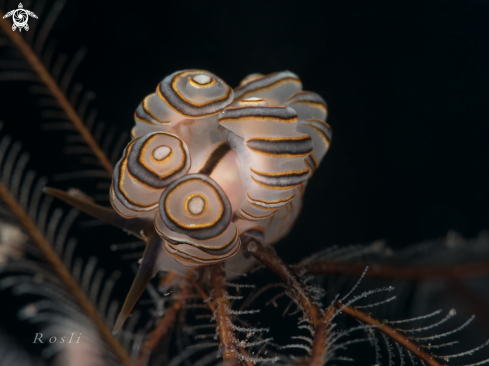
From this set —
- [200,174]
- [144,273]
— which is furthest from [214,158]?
[144,273]

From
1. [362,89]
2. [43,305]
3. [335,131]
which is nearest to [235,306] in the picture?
[43,305]

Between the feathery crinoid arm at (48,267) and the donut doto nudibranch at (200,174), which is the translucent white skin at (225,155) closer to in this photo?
the donut doto nudibranch at (200,174)

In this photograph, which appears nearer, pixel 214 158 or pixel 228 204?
pixel 228 204

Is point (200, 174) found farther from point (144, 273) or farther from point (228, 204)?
Result: point (144, 273)

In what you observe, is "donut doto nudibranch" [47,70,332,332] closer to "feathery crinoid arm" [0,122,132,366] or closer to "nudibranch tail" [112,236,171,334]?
"nudibranch tail" [112,236,171,334]

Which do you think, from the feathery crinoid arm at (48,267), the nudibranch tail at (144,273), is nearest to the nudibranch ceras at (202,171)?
the nudibranch tail at (144,273)

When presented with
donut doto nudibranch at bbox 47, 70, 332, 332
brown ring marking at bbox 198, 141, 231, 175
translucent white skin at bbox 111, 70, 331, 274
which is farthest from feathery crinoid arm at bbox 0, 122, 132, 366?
brown ring marking at bbox 198, 141, 231, 175

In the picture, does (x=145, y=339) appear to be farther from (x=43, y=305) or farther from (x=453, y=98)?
(x=453, y=98)
